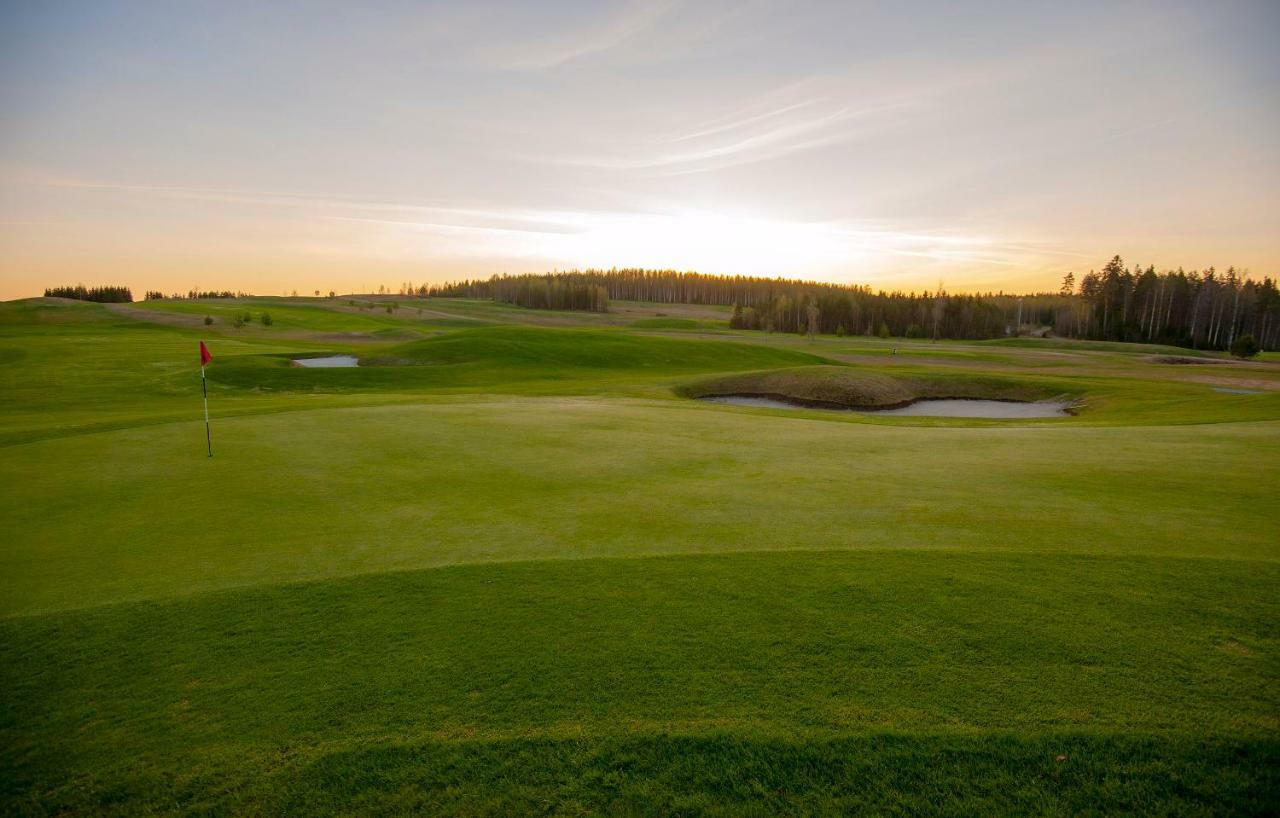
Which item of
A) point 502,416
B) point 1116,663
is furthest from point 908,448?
point 502,416

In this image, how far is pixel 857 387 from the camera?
5028 centimetres

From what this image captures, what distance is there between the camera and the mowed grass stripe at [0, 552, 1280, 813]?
536cm

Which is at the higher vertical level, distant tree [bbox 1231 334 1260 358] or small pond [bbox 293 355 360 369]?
distant tree [bbox 1231 334 1260 358]

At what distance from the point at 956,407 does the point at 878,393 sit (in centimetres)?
578

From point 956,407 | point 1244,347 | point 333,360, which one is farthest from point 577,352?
point 1244,347

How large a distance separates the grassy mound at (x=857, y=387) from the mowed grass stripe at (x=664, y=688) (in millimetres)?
41586

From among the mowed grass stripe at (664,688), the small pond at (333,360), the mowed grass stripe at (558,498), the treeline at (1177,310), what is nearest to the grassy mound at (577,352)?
the small pond at (333,360)

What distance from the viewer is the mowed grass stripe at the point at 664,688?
5363 mm

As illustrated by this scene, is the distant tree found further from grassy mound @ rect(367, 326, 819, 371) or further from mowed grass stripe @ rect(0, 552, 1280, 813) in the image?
mowed grass stripe @ rect(0, 552, 1280, 813)

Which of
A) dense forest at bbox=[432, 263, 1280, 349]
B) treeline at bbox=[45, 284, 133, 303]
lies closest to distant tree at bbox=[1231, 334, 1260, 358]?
dense forest at bbox=[432, 263, 1280, 349]

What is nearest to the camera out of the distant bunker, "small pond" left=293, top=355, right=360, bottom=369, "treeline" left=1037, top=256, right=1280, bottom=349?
the distant bunker

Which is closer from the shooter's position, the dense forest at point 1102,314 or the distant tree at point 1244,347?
the distant tree at point 1244,347

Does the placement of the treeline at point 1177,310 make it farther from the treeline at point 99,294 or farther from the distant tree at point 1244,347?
the treeline at point 99,294

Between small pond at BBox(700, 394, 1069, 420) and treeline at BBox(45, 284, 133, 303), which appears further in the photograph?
treeline at BBox(45, 284, 133, 303)
